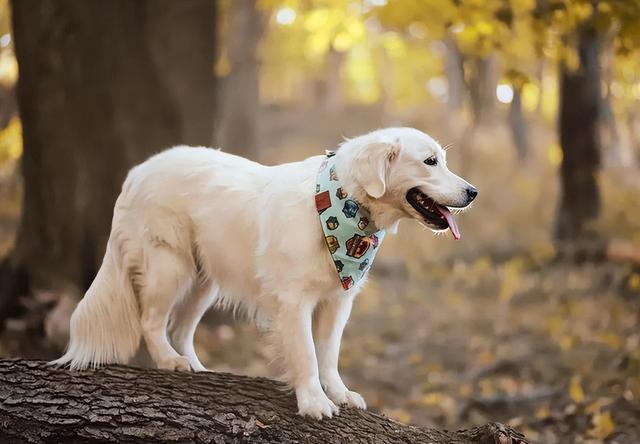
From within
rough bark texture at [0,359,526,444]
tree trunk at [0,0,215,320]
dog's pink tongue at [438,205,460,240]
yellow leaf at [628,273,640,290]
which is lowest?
rough bark texture at [0,359,526,444]

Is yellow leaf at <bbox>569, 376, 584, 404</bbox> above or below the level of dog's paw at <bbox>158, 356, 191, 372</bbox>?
above

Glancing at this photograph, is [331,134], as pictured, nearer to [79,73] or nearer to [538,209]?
[538,209]

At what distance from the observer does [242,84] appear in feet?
45.1

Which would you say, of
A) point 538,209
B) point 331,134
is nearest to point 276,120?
point 331,134

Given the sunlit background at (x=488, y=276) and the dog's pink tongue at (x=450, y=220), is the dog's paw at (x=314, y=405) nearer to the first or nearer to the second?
the dog's pink tongue at (x=450, y=220)

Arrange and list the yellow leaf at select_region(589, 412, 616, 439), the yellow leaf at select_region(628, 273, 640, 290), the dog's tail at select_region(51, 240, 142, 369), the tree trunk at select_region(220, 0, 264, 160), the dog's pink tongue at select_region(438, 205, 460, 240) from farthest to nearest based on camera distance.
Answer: the tree trunk at select_region(220, 0, 264, 160) < the yellow leaf at select_region(628, 273, 640, 290) < the yellow leaf at select_region(589, 412, 616, 439) < the dog's tail at select_region(51, 240, 142, 369) < the dog's pink tongue at select_region(438, 205, 460, 240)

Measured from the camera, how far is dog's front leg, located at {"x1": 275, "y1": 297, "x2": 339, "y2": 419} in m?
3.36

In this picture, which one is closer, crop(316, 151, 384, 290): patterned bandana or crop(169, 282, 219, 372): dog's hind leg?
crop(316, 151, 384, 290): patterned bandana

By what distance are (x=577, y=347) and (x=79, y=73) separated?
4.51 metres

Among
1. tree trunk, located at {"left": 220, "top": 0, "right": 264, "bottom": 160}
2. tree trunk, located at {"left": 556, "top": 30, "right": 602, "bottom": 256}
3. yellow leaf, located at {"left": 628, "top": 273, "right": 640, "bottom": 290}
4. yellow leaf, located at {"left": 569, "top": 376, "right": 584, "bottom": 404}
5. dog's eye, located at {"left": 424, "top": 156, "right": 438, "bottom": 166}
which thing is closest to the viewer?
dog's eye, located at {"left": 424, "top": 156, "right": 438, "bottom": 166}

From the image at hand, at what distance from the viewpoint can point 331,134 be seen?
65.5 ft

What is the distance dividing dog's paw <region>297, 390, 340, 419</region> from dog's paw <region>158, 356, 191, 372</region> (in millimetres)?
689

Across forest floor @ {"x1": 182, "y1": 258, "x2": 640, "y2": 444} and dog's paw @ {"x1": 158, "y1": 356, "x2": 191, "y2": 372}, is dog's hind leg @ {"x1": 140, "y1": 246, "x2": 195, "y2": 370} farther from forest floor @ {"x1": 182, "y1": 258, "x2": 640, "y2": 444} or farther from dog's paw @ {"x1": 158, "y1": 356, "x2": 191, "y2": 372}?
forest floor @ {"x1": 182, "y1": 258, "x2": 640, "y2": 444}

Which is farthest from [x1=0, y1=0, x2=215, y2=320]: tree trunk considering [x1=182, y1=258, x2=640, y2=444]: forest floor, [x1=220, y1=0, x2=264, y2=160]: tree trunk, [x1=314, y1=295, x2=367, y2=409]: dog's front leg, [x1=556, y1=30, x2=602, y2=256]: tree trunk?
[x1=220, y1=0, x2=264, y2=160]: tree trunk
